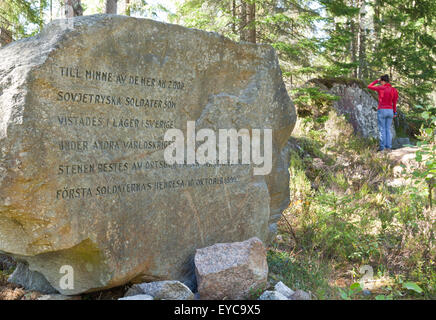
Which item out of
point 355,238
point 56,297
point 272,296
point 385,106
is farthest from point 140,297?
point 385,106

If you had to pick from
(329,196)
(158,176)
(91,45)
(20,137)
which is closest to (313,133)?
(329,196)

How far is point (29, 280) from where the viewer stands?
3.58 m

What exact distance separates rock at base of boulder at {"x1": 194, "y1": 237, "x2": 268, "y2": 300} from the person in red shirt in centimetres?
683

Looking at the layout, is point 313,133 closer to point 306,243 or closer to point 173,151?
point 306,243

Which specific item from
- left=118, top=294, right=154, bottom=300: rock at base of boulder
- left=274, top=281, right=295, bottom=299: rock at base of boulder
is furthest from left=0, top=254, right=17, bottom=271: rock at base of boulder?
left=274, top=281, right=295, bottom=299: rock at base of boulder

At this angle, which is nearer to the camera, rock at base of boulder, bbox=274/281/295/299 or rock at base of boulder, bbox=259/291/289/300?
rock at base of boulder, bbox=259/291/289/300

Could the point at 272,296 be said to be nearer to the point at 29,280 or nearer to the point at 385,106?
the point at 29,280

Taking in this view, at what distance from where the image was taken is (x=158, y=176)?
3590mm

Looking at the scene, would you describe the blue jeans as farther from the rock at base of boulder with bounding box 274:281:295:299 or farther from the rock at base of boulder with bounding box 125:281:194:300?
the rock at base of boulder with bounding box 125:281:194:300

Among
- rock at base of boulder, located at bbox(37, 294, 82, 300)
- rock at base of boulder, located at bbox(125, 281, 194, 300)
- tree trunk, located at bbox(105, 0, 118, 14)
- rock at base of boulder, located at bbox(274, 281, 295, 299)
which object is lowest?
rock at base of boulder, located at bbox(274, 281, 295, 299)

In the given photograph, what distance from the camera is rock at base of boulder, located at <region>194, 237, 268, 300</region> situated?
11.2ft

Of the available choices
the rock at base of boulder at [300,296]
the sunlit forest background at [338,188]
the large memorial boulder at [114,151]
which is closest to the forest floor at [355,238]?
the sunlit forest background at [338,188]

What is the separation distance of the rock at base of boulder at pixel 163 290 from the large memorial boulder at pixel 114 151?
0.16 metres

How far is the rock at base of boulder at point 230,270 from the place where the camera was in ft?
11.2
